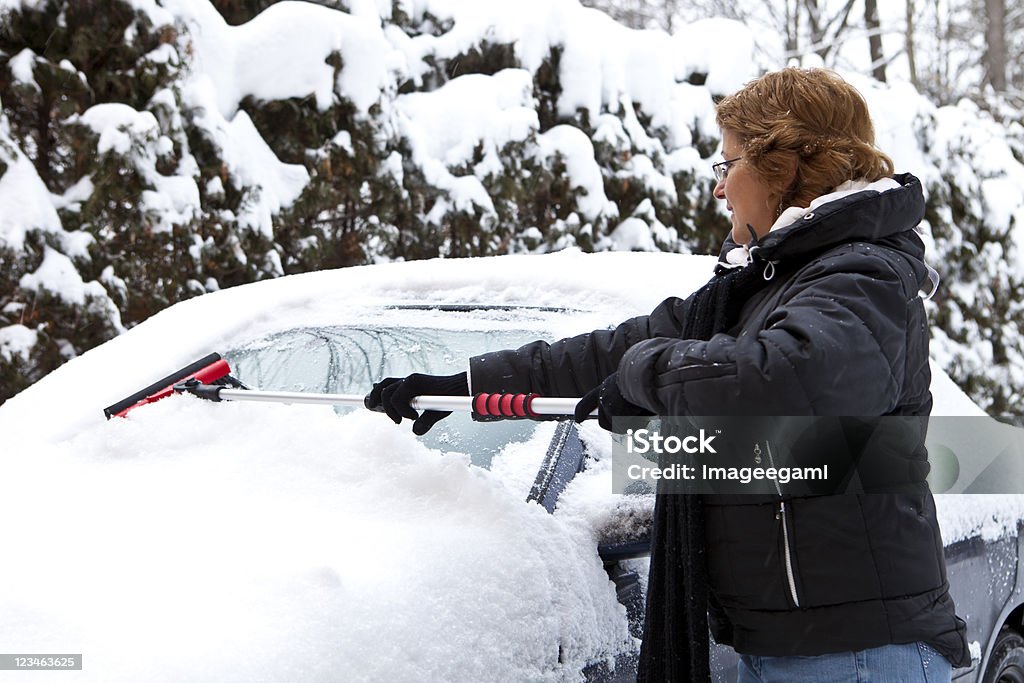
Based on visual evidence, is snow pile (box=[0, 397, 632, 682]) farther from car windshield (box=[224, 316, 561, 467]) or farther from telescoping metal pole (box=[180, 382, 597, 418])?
car windshield (box=[224, 316, 561, 467])

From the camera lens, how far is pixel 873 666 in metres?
1.34

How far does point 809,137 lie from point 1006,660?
6.10ft

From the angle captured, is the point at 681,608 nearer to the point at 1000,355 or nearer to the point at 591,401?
the point at 591,401

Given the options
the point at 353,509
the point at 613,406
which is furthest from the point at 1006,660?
the point at 353,509

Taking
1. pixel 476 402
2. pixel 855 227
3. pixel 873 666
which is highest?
pixel 855 227

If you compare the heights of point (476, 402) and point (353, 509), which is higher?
point (476, 402)

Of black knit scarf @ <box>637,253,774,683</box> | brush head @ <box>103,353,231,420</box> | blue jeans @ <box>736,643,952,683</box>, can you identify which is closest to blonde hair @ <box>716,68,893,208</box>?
black knit scarf @ <box>637,253,774,683</box>

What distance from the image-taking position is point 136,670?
1247 millimetres

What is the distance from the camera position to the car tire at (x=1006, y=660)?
2.54 m

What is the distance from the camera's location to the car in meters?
1.40

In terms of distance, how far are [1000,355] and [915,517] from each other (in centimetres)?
764

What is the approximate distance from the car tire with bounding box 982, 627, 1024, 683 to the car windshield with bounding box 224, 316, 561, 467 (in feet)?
4.80

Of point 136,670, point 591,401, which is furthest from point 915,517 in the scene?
point 136,670

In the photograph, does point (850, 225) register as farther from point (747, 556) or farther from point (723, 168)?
point (747, 556)
